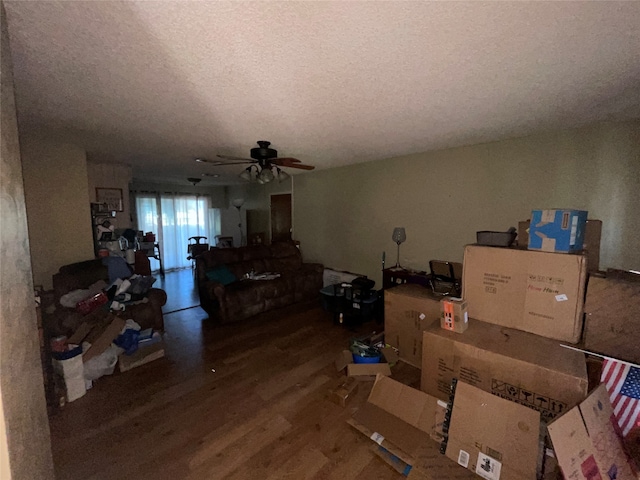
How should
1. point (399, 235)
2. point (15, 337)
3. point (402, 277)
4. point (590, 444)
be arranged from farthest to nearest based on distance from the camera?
1. point (399, 235)
2. point (402, 277)
3. point (590, 444)
4. point (15, 337)

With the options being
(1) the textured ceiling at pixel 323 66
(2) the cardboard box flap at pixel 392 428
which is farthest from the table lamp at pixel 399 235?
(2) the cardboard box flap at pixel 392 428

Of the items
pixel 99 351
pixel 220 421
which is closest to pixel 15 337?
pixel 220 421

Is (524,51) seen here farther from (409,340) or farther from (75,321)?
(75,321)

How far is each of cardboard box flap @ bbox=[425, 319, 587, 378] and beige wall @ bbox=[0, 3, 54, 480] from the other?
2046 millimetres

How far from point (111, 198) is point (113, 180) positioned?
31 cm

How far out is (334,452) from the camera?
5.32ft

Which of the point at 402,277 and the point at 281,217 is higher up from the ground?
the point at 281,217

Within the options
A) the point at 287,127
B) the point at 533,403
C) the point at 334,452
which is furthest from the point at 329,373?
the point at 287,127

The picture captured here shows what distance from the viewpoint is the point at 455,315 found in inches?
70.3

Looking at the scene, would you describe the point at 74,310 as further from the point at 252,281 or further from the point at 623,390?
the point at 623,390

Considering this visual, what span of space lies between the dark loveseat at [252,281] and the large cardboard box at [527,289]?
2.78 meters

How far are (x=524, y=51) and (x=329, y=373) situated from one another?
2.69m

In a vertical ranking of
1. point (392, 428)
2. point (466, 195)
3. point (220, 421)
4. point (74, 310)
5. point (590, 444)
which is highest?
point (466, 195)

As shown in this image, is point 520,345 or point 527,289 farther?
point 527,289
